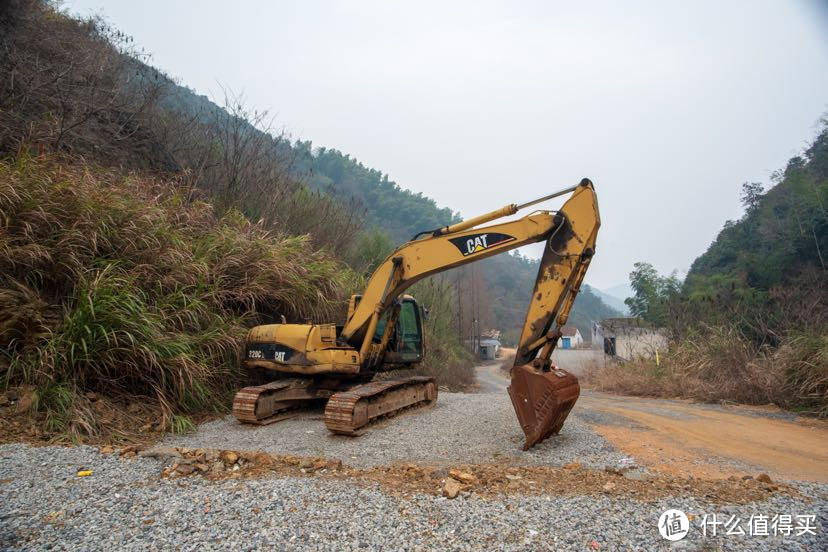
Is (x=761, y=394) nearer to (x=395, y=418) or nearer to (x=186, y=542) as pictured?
(x=395, y=418)

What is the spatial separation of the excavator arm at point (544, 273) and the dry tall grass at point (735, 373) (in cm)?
500

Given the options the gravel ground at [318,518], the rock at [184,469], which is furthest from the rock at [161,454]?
the gravel ground at [318,518]

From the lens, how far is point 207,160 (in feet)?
35.8

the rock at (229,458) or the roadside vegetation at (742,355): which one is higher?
the roadside vegetation at (742,355)

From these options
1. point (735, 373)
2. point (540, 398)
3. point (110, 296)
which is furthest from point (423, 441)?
point (735, 373)

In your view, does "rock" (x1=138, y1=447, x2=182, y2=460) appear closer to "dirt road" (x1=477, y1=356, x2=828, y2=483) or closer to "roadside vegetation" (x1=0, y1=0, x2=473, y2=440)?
"roadside vegetation" (x1=0, y1=0, x2=473, y2=440)

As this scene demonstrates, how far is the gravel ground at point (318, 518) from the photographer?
8.70 feet

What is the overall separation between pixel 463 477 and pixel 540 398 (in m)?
1.26

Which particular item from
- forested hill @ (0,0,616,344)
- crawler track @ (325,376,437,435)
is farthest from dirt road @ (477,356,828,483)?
forested hill @ (0,0,616,344)

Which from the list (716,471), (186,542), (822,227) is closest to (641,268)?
(822,227)

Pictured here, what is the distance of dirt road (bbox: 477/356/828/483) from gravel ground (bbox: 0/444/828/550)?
0.94 meters

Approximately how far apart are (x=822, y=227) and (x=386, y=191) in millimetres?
58689

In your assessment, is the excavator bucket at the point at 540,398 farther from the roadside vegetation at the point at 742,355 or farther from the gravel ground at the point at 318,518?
the roadside vegetation at the point at 742,355

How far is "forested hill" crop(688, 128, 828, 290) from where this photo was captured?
2186 cm
